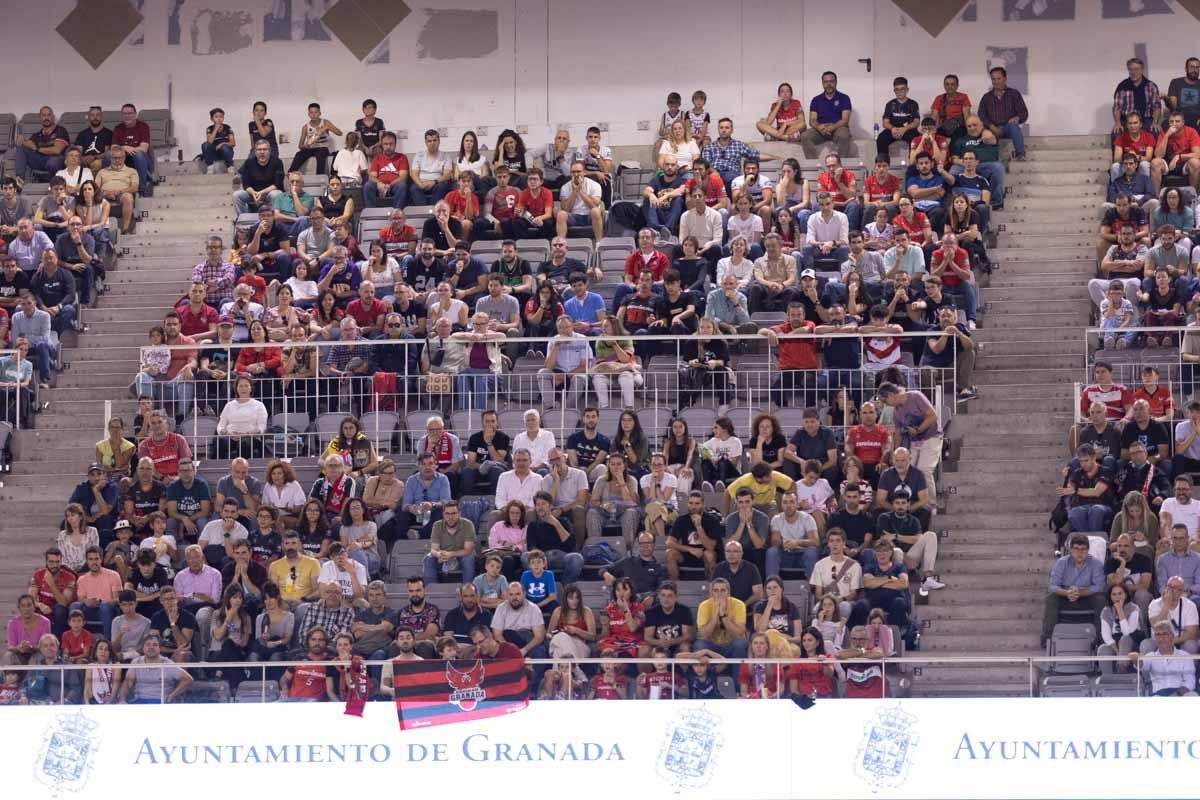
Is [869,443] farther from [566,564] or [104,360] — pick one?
[104,360]

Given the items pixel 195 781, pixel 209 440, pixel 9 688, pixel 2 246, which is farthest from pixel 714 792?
pixel 2 246

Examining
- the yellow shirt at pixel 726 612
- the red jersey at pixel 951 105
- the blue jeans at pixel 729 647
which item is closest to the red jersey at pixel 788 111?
the red jersey at pixel 951 105

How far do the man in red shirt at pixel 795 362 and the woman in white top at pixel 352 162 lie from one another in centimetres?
675

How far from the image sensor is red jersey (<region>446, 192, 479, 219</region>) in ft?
78.4

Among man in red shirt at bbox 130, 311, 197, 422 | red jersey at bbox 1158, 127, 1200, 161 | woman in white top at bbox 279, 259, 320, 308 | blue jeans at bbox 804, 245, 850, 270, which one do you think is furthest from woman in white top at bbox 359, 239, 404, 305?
red jersey at bbox 1158, 127, 1200, 161

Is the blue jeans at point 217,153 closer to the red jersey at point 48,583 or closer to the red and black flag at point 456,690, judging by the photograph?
the red jersey at point 48,583

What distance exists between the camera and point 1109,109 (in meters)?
26.2

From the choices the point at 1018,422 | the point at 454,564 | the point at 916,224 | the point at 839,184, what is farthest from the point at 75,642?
the point at 839,184

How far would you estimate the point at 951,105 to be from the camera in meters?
25.2

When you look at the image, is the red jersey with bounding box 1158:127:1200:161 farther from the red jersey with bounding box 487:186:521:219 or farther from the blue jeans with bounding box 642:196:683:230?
the red jersey with bounding box 487:186:521:219

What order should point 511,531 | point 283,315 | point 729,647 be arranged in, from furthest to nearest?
point 283,315 → point 511,531 → point 729,647

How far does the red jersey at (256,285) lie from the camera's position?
75.4 feet

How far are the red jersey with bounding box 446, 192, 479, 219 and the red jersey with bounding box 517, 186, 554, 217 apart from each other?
1.55 ft

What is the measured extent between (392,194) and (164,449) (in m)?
5.45
